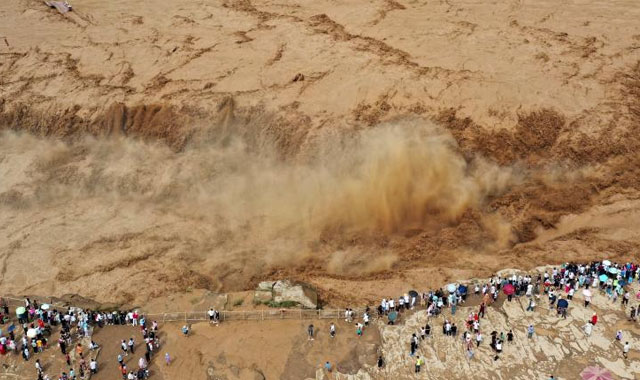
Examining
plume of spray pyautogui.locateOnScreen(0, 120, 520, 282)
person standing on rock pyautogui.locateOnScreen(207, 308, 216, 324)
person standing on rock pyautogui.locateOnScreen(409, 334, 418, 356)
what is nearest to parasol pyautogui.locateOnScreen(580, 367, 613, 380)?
person standing on rock pyautogui.locateOnScreen(409, 334, 418, 356)

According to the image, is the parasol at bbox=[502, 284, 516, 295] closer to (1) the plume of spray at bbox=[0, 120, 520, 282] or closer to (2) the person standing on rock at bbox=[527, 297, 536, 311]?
(2) the person standing on rock at bbox=[527, 297, 536, 311]

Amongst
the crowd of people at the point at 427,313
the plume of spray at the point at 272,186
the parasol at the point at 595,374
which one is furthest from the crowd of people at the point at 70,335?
the parasol at the point at 595,374

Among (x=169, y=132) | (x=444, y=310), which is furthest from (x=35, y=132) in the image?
(x=444, y=310)

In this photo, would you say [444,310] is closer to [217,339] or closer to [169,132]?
[217,339]

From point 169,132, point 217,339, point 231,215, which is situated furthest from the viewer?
point 169,132

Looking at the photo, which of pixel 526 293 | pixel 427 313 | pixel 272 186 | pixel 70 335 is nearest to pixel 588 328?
pixel 526 293

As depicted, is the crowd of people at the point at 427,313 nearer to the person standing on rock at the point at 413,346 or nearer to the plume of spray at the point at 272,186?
the person standing on rock at the point at 413,346

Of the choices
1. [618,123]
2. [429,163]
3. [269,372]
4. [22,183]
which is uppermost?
[618,123]

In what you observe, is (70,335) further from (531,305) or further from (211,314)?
(531,305)
